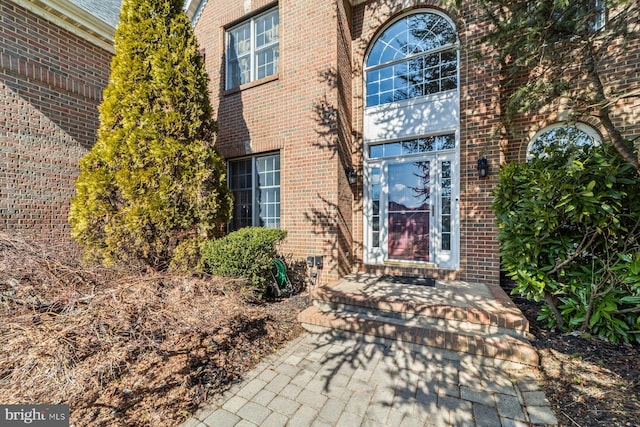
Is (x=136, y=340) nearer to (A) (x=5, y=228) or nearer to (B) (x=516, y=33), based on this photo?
(A) (x=5, y=228)

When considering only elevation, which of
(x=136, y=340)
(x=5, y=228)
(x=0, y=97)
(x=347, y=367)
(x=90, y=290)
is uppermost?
(x=0, y=97)

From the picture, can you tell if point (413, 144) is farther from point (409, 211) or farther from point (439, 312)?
point (439, 312)

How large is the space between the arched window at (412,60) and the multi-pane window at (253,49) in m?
2.21

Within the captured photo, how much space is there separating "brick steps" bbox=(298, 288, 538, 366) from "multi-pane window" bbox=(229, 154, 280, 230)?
2678 millimetres

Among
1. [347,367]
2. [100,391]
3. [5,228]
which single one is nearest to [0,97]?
[5,228]

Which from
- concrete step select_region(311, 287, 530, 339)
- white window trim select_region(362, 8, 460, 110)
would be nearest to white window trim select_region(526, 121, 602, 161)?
white window trim select_region(362, 8, 460, 110)

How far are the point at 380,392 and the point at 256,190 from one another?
15.9 feet

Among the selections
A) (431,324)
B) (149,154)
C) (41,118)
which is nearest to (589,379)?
(431,324)

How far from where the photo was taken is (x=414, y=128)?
17.2 feet

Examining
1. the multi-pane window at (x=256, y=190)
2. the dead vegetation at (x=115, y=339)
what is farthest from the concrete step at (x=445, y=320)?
the multi-pane window at (x=256, y=190)

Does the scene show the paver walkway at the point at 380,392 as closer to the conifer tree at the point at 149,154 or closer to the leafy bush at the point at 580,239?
the leafy bush at the point at 580,239

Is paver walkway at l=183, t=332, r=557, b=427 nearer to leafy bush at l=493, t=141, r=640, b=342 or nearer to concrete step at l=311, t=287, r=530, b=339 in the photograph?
concrete step at l=311, t=287, r=530, b=339

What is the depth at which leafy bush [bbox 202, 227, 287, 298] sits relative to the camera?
4.34m

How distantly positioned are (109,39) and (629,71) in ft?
31.8
